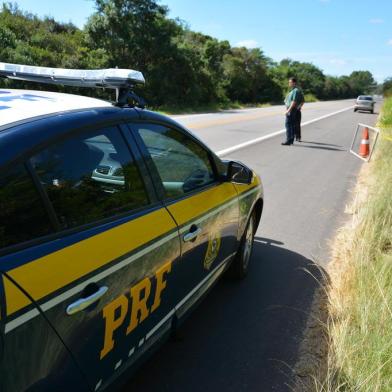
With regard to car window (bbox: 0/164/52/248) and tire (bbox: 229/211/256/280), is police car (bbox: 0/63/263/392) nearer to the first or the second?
car window (bbox: 0/164/52/248)

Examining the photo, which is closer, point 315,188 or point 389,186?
point 389,186

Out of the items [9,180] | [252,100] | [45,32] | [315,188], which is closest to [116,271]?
[9,180]

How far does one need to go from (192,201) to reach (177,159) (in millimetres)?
375

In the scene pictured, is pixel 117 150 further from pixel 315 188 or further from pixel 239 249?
pixel 315 188

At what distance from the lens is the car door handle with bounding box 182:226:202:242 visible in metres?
2.78

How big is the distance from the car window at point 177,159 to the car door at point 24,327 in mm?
1007

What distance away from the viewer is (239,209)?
→ 3859 millimetres

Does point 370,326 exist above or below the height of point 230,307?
above

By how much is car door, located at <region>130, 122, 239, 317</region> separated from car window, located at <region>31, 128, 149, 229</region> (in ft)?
0.60

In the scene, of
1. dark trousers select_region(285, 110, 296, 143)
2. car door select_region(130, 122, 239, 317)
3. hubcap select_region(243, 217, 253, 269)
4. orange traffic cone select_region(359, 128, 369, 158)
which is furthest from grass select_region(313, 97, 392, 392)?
dark trousers select_region(285, 110, 296, 143)

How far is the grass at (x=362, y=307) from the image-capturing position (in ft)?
9.02

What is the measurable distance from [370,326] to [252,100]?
63.5 meters

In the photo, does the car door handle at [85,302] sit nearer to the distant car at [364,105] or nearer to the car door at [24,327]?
the car door at [24,327]

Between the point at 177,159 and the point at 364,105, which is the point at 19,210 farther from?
the point at 364,105
